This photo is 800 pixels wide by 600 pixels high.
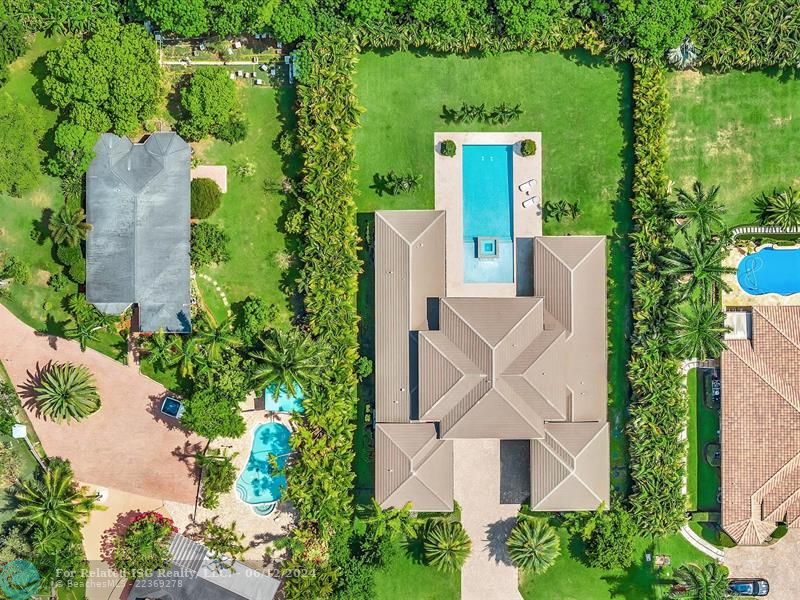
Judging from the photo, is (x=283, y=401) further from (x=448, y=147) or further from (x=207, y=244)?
(x=448, y=147)

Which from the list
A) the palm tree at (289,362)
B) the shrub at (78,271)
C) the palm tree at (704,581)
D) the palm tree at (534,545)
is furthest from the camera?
the shrub at (78,271)

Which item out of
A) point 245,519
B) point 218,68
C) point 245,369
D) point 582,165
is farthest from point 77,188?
point 582,165

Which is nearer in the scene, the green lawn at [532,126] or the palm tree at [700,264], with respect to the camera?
the palm tree at [700,264]

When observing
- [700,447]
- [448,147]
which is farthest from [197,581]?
[700,447]

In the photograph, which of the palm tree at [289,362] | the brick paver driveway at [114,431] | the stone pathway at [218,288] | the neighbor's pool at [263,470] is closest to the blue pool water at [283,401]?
the neighbor's pool at [263,470]

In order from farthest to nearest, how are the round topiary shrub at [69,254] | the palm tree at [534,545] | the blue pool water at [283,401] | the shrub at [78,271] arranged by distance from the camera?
the blue pool water at [283,401], the shrub at [78,271], the round topiary shrub at [69,254], the palm tree at [534,545]

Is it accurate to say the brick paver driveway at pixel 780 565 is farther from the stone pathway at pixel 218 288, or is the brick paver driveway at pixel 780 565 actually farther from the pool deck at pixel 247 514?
the stone pathway at pixel 218 288
